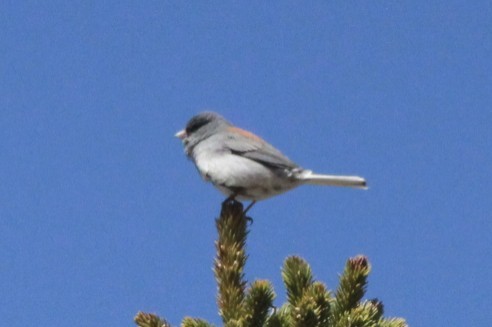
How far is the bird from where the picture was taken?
14.4 ft

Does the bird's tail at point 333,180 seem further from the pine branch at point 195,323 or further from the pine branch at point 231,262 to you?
the pine branch at point 195,323

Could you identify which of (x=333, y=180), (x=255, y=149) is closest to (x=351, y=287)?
(x=333, y=180)

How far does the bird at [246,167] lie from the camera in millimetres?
4375

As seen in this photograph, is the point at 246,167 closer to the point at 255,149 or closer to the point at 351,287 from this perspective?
the point at 255,149

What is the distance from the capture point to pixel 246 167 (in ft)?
14.8

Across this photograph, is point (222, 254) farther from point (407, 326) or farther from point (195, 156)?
point (195, 156)

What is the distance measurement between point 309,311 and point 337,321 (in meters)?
0.15

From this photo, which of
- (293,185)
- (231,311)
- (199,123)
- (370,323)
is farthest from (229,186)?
(370,323)

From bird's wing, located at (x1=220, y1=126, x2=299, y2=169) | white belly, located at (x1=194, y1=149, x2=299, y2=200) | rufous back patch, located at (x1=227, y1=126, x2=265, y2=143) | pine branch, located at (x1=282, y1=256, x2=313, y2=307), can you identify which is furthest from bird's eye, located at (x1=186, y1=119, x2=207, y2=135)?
pine branch, located at (x1=282, y1=256, x2=313, y2=307)

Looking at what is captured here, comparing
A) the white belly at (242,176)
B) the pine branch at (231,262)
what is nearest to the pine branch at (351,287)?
the pine branch at (231,262)

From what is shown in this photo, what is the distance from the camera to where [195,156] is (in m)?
4.93

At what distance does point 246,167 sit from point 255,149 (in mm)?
290

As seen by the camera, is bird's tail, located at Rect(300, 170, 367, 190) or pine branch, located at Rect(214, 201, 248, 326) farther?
bird's tail, located at Rect(300, 170, 367, 190)

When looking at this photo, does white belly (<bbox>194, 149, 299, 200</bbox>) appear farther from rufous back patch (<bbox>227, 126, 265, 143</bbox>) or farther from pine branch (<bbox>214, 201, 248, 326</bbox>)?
pine branch (<bbox>214, 201, 248, 326</bbox>)
